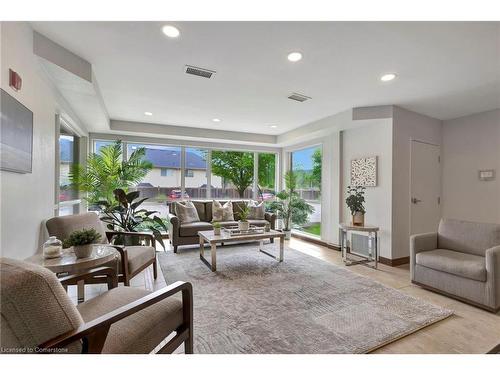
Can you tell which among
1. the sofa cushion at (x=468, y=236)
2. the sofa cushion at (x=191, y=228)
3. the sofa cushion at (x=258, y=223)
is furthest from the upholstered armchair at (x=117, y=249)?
the sofa cushion at (x=468, y=236)

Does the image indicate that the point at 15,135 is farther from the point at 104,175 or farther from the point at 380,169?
the point at 380,169

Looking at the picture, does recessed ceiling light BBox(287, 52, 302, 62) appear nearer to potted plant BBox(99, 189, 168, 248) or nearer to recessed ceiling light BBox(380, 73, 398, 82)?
recessed ceiling light BBox(380, 73, 398, 82)

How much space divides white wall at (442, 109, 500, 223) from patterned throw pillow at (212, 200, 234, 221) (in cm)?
399

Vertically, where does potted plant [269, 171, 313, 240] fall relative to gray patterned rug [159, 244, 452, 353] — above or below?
above

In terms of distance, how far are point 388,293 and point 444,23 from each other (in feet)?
8.27

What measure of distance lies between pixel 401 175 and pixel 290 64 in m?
2.57

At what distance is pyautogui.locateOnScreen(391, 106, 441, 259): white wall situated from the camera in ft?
11.9

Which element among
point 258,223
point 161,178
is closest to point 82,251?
point 258,223

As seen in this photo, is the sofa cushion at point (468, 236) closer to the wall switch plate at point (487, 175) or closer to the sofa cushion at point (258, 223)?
the wall switch plate at point (487, 175)

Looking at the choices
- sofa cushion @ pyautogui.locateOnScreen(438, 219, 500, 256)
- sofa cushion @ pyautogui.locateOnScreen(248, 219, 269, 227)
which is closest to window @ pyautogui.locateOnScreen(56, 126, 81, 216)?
sofa cushion @ pyautogui.locateOnScreen(248, 219, 269, 227)

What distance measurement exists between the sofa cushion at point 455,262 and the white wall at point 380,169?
3.02 ft

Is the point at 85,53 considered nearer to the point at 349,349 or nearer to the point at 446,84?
the point at 349,349

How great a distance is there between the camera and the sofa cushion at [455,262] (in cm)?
226
